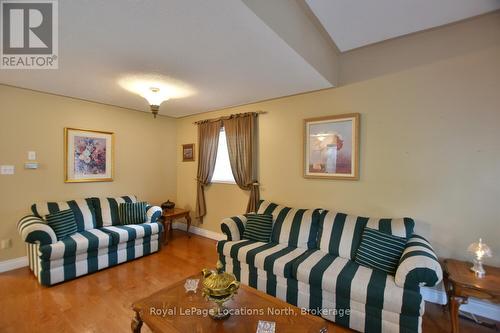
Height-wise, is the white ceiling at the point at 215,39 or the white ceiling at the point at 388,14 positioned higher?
the white ceiling at the point at 388,14

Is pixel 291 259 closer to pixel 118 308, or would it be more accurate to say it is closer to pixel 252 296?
pixel 252 296

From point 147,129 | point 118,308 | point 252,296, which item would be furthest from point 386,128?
point 147,129

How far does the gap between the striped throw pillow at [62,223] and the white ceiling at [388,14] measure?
144 inches

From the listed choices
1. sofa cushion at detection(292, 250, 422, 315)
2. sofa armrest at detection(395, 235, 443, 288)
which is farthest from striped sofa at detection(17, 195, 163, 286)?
sofa armrest at detection(395, 235, 443, 288)

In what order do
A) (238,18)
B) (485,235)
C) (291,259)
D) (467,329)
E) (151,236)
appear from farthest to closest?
(151,236), (291,259), (485,235), (467,329), (238,18)

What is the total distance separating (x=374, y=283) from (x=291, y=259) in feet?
2.45

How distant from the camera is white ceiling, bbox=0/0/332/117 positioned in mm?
1499

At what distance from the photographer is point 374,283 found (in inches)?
73.2

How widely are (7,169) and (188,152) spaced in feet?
8.55

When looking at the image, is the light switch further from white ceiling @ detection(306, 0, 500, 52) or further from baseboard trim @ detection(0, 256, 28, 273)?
white ceiling @ detection(306, 0, 500, 52)

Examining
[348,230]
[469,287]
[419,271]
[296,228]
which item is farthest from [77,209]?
[469,287]

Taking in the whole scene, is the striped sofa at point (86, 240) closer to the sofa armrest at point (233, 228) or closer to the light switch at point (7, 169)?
the light switch at point (7, 169)

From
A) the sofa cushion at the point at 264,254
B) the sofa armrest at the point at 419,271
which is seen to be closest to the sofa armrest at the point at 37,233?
the sofa cushion at the point at 264,254

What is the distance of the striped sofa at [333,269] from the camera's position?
5.76 ft
